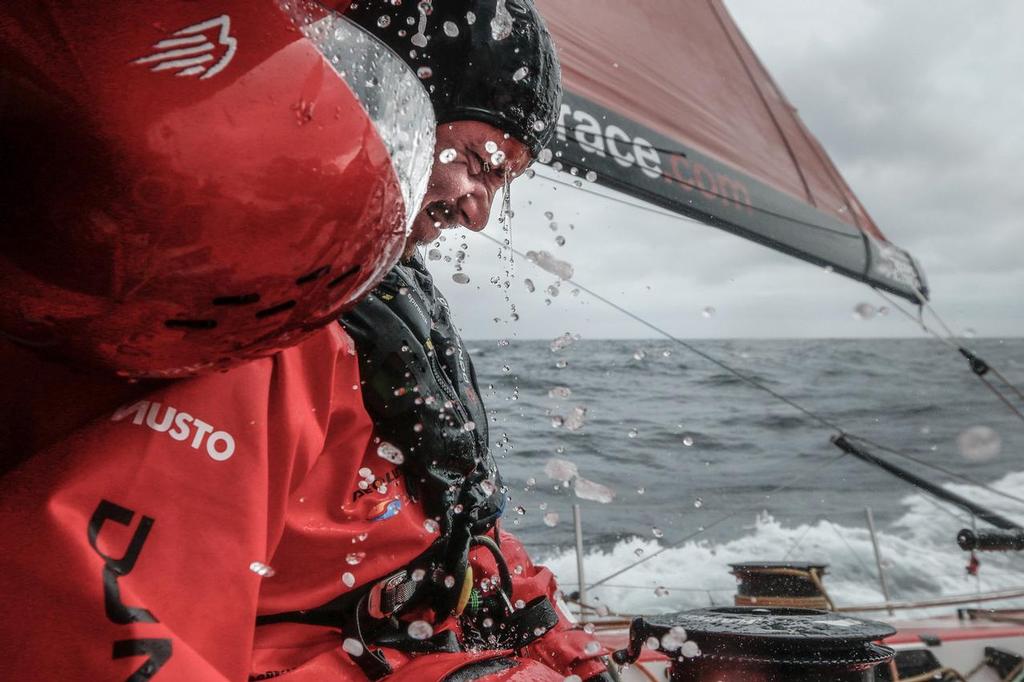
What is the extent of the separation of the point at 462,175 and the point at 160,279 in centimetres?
106

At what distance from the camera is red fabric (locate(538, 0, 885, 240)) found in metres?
3.46

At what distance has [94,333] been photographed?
2.26 ft

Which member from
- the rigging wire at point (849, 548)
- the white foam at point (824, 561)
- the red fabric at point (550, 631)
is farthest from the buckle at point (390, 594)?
the rigging wire at point (849, 548)

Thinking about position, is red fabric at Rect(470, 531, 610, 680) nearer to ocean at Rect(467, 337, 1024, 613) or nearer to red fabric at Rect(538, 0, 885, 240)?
ocean at Rect(467, 337, 1024, 613)

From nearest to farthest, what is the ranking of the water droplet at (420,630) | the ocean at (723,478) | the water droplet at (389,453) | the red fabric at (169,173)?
1. the red fabric at (169,173)
2. the water droplet at (389,453)
3. the water droplet at (420,630)
4. the ocean at (723,478)

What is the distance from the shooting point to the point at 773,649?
5.07 feet

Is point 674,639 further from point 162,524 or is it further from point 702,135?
point 702,135

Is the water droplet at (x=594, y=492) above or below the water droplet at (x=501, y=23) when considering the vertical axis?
below

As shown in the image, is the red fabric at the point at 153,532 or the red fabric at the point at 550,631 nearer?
the red fabric at the point at 153,532

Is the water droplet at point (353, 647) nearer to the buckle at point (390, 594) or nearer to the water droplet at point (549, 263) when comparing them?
the buckle at point (390, 594)

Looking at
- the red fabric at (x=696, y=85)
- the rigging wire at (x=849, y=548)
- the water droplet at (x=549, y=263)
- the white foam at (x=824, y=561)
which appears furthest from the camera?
the rigging wire at (x=849, y=548)

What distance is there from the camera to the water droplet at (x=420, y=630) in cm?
Result: 149

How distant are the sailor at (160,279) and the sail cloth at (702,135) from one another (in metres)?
2.14

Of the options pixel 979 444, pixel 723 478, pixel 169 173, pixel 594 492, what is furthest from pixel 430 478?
pixel 979 444
